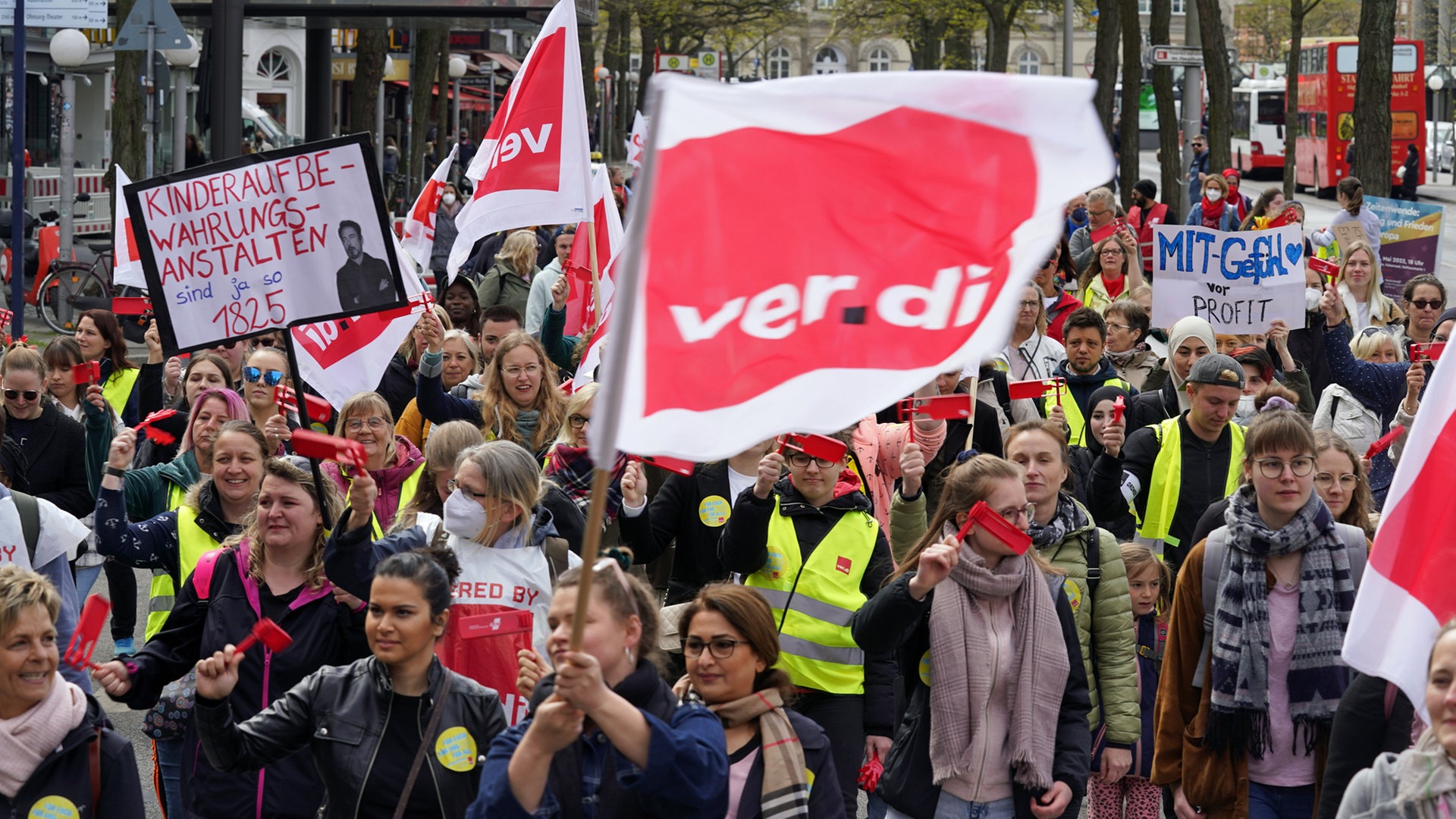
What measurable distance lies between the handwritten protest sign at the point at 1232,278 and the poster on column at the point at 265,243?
5156mm

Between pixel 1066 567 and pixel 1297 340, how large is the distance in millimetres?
4795

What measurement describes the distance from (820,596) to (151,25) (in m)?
8.90

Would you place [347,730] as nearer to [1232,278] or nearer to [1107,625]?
[1107,625]

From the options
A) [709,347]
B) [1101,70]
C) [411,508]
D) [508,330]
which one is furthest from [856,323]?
[1101,70]

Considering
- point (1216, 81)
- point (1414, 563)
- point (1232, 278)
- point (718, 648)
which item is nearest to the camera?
point (1414, 563)

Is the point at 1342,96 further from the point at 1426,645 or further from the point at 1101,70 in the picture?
the point at 1426,645

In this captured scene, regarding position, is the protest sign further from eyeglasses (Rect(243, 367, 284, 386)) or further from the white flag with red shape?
the white flag with red shape

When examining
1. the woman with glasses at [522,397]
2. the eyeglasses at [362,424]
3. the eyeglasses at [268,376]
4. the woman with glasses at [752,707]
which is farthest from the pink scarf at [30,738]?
the eyeglasses at [268,376]

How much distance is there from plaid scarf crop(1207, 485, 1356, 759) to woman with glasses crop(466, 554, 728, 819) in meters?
1.74

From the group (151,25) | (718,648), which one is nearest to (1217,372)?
(718,648)

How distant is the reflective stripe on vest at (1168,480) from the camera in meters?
6.98

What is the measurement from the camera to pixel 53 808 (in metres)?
4.11

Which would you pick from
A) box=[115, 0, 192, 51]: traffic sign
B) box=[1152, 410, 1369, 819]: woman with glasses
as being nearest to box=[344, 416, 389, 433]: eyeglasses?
box=[1152, 410, 1369, 819]: woman with glasses

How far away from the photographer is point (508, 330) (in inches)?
373
